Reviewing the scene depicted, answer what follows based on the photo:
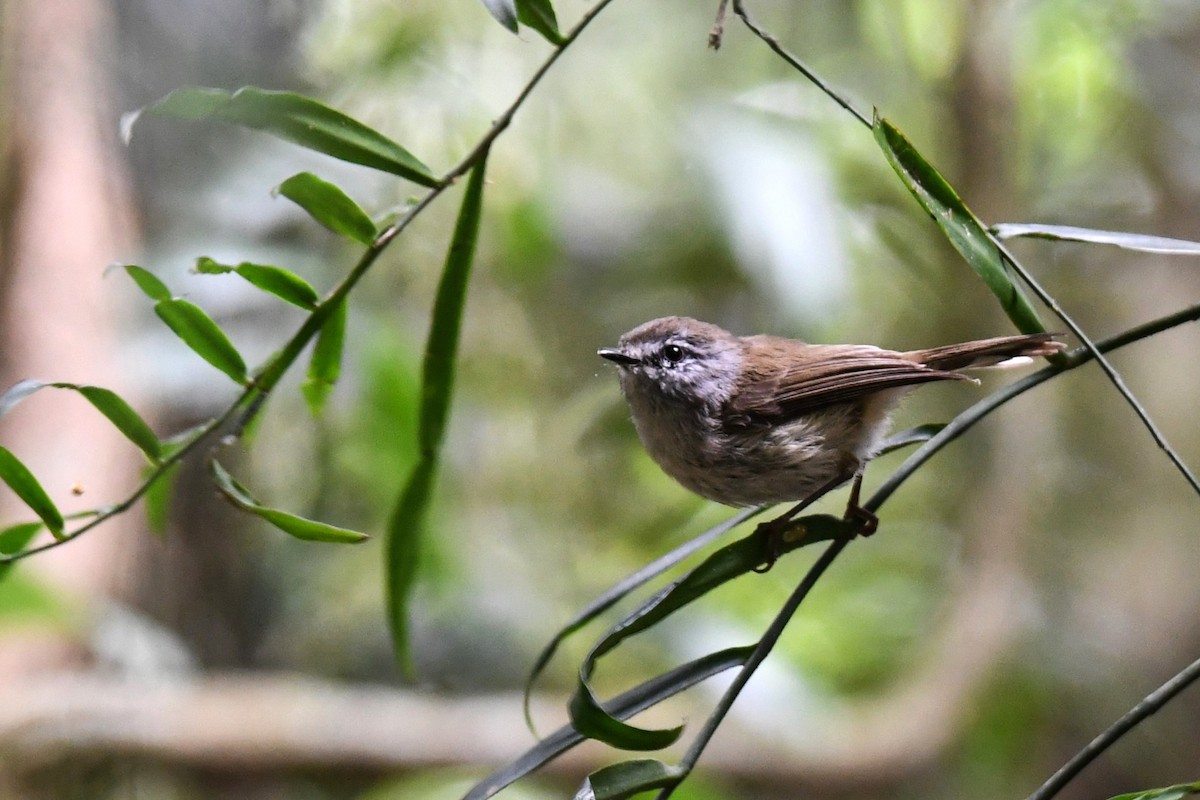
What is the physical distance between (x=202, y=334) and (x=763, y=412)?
1014 mm

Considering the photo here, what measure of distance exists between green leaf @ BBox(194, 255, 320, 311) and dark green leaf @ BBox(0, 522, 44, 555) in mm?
405

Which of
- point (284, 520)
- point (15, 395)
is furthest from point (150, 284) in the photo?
point (284, 520)

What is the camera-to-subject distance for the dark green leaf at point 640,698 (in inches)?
49.7

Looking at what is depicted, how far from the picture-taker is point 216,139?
384 cm

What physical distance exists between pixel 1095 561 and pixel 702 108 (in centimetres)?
259

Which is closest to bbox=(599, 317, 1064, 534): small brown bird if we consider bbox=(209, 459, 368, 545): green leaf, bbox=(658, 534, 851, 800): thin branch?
bbox=(658, 534, 851, 800): thin branch

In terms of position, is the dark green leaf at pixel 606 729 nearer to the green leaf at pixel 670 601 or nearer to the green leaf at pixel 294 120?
the green leaf at pixel 670 601

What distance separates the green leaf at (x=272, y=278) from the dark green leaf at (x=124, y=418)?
18cm

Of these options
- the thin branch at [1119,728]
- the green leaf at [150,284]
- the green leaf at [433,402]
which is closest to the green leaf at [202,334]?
the green leaf at [150,284]

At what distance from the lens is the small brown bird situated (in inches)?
76.0

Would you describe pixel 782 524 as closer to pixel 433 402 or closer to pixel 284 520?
pixel 433 402

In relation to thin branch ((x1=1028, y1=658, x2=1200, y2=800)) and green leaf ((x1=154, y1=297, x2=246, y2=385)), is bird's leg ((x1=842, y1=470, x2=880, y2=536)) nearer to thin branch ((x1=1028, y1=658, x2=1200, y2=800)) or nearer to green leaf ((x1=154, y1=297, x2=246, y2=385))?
thin branch ((x1=1028, y1=658, x2=1200, y2=800))

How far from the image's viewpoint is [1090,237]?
4.21ft

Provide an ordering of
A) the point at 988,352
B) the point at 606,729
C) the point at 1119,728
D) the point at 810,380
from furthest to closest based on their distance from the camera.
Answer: the point at 810,380 < the point at 988,352 < the point at 606,729 < the point at 1119,728
